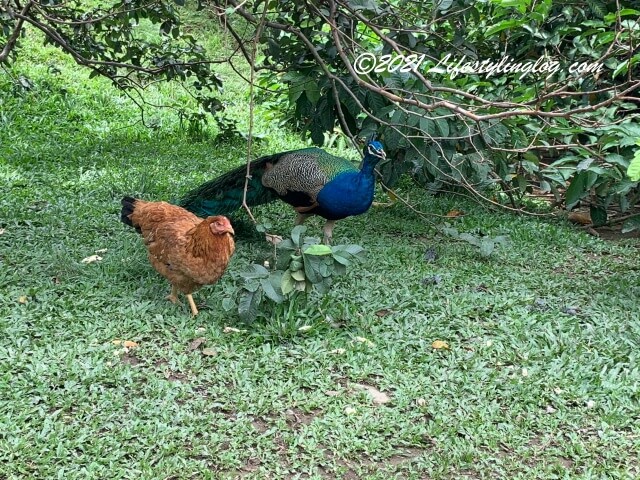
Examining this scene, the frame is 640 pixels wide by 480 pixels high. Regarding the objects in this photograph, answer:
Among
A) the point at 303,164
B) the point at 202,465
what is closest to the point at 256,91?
the point at 303,164

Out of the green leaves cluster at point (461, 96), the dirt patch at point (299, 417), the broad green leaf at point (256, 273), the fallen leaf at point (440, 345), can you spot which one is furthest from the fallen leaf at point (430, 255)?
the dirt patch at point (299, 417)

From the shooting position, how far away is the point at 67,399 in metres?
3.29

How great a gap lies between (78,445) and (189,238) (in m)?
1.48

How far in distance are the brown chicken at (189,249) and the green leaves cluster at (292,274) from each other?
0.70ft

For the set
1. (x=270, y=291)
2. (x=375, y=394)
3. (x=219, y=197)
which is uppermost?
(x=219, y=197)

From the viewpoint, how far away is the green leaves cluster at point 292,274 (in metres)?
3.91

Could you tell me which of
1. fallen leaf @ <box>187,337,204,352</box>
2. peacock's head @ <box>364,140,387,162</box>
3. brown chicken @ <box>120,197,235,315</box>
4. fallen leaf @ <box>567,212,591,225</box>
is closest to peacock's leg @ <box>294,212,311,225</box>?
peacock's head @ <box>364,140,387,162</box>

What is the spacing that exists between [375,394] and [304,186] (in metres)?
2.19

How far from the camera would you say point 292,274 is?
3.94m

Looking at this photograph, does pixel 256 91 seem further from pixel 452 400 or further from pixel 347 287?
pixel 452 400

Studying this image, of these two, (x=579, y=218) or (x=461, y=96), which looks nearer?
(x=461, y=96)

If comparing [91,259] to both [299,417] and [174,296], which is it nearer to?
[174,296]

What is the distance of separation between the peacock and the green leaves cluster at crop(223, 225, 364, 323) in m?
1.28

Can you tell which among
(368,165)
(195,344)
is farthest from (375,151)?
(195,344)
